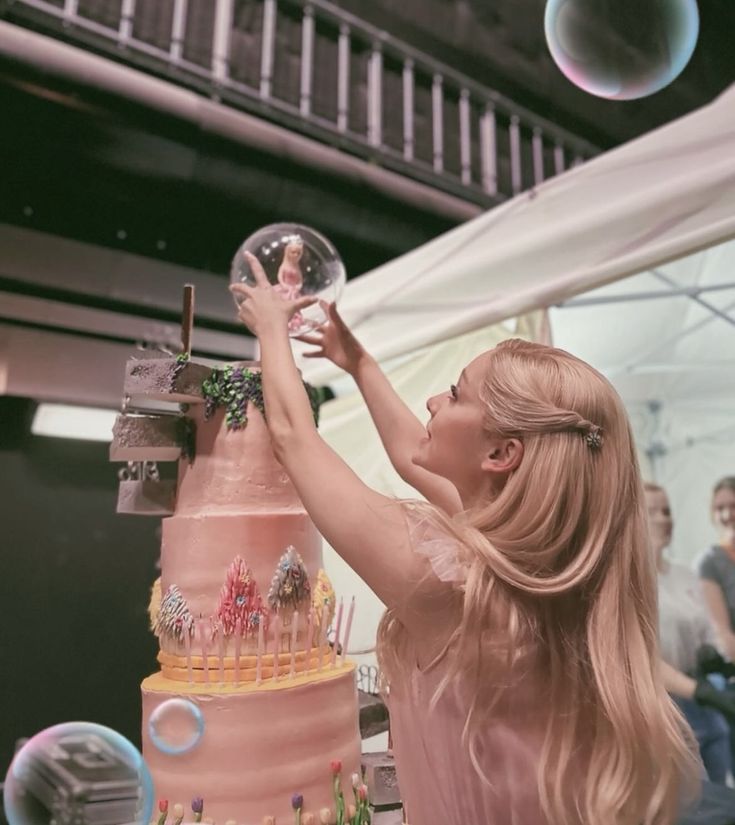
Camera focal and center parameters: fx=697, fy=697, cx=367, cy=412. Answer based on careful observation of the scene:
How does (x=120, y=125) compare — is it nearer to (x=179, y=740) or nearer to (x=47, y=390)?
(x=47, y=390)

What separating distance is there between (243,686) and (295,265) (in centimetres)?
96

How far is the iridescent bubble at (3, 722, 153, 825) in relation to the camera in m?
1.03

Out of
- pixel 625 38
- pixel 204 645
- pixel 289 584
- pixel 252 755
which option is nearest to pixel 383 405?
pixel 289 584

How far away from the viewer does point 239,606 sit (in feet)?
4.98

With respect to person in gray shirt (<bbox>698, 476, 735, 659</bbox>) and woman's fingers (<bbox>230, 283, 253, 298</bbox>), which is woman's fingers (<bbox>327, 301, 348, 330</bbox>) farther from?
person in gray shirt (<bbox>698, 476, 735, 659</bbox>)

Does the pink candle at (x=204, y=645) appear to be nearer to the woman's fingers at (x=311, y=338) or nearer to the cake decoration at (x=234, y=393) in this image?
the cake decoration at (x=234, y=393)

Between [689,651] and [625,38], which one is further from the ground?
[625,38]

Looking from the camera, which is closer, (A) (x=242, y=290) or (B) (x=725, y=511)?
(A) (x=242, y=290)

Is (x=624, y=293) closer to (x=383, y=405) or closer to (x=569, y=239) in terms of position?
(x=569, y=239)

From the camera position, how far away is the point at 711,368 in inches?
132

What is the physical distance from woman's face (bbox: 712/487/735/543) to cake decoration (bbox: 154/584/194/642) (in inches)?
102

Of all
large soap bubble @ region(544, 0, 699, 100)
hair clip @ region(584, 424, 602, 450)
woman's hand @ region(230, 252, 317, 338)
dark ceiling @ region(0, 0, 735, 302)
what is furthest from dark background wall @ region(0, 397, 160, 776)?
large soap bubble @ region(544, 0, 699, 100)

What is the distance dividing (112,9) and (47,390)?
1946 mm

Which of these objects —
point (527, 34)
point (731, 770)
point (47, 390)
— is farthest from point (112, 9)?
point (731, 770)
